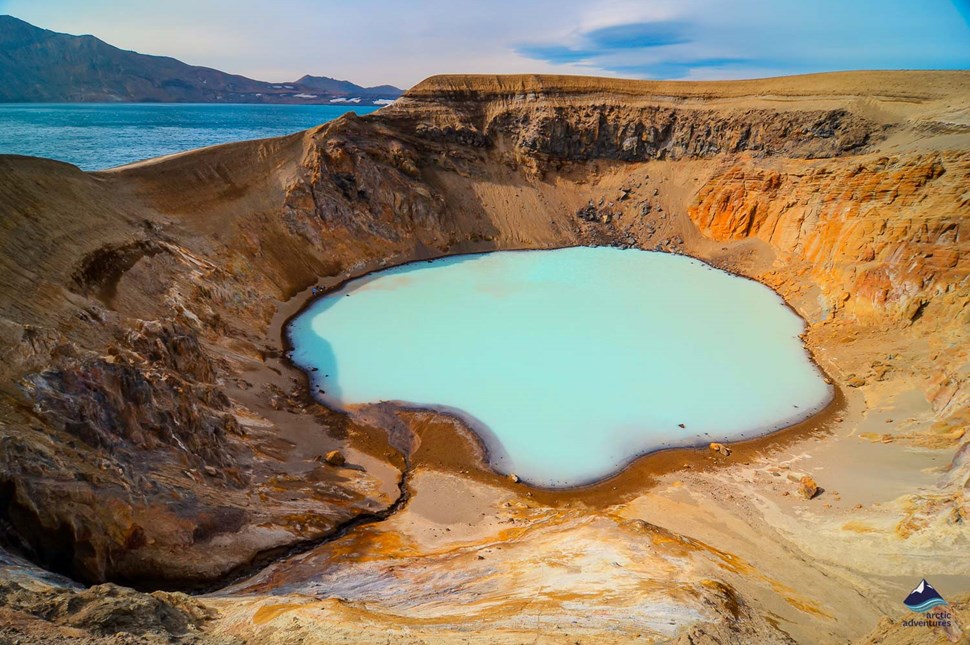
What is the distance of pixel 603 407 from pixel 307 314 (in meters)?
13.6

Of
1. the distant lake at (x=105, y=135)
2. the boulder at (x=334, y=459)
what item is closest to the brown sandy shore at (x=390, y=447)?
the boulder at (x=334, y=459)

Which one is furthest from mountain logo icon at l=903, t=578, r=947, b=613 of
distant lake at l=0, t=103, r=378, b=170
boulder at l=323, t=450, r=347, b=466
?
distant lake at l=0, t=103, r=378, b=170

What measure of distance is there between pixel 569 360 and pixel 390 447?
7234mm

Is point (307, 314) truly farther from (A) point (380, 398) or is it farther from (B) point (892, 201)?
(B) point (892, 201)

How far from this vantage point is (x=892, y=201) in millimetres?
21469

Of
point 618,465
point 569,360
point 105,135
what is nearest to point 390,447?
point 618,465

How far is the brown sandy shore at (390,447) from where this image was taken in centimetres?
689

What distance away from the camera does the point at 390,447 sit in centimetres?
1418

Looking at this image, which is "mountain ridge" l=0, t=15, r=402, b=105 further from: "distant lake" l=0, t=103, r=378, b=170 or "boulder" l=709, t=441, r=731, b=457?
"boulder" l=709, t=441, r=731, b=457

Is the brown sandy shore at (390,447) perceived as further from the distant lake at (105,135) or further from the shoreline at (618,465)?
the distant lake at (105,135)

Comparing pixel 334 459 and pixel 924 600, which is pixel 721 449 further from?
pixel 334 459

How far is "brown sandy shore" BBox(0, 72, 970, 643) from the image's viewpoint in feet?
22.6

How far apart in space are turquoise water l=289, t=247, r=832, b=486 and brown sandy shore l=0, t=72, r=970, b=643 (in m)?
1.00

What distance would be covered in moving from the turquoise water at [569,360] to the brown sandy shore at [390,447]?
1000 millimetres
